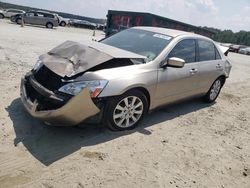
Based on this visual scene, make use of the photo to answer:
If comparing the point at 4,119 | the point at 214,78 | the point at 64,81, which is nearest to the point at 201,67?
the point at 214,78

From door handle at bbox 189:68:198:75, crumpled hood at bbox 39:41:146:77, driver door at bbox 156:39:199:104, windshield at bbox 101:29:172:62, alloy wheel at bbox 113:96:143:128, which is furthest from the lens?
door handle at bbox 189:68:198:75

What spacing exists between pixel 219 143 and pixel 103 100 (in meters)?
2.10

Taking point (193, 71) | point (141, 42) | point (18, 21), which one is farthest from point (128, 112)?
point (18, 21)

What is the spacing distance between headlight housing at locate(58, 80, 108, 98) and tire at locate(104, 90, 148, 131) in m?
0.27

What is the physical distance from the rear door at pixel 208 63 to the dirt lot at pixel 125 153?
2.97ft

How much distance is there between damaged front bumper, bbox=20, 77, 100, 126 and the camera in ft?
12.5

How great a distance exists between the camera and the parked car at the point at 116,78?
4.01 metres

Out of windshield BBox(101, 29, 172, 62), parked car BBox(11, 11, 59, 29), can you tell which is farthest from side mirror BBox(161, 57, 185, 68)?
parked car BBox(11, 11, 59, 29)

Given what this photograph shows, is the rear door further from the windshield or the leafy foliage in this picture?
the leafy foliage

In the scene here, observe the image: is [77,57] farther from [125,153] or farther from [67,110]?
[125,153]

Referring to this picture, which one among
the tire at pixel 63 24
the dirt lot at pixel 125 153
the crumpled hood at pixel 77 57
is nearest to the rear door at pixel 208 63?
the dirt lot at pixel 125 153

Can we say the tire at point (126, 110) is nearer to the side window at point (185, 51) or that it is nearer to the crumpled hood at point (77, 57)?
the crumpled hood at point (77, 57)

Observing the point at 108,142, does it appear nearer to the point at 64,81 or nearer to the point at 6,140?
the point at 64,81

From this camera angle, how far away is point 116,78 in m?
4.21
